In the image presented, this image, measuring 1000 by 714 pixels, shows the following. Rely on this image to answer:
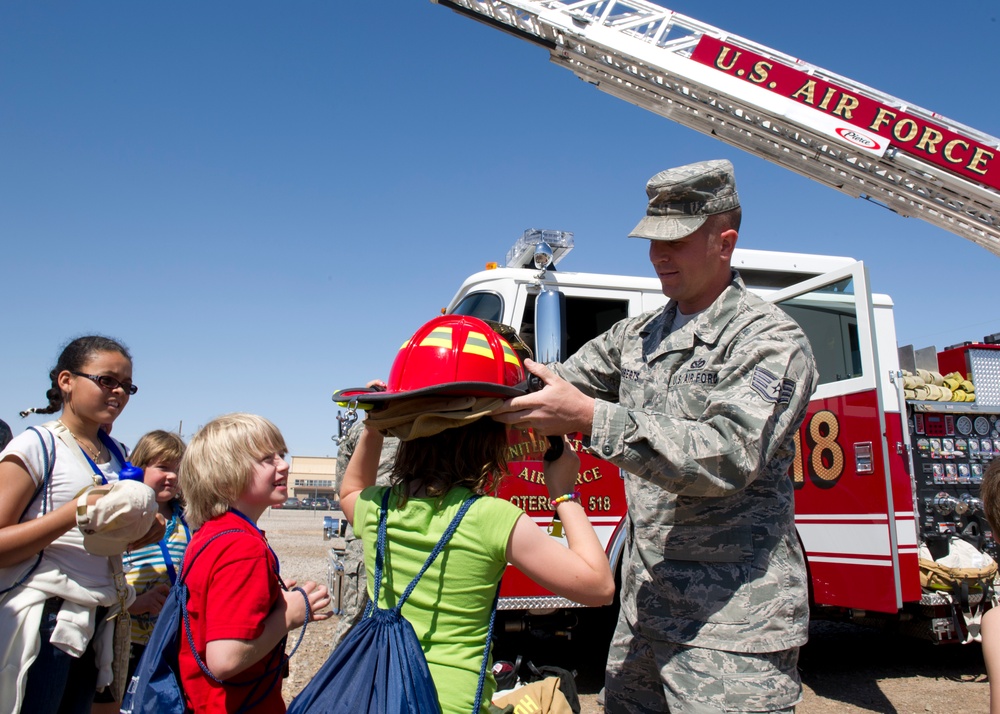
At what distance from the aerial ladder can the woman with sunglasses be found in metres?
4.29

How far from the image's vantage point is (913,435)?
5.21 metres

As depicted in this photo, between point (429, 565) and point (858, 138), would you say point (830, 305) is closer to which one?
point (858, 138)

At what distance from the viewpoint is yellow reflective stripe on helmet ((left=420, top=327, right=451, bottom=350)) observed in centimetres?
171

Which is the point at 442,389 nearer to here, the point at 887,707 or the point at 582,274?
the point at 582,274

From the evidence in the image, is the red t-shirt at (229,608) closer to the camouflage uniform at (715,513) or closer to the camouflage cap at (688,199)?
the camouflage uniform at (715,513)

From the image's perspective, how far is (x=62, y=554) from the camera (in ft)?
8.04

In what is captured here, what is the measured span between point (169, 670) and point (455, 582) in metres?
1.03

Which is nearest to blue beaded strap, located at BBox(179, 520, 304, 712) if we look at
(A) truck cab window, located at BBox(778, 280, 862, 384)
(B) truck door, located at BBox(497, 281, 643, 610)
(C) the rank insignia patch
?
(C) the rank insignia patch

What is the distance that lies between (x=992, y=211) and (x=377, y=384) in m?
5.05

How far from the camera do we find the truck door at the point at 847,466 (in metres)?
4.52

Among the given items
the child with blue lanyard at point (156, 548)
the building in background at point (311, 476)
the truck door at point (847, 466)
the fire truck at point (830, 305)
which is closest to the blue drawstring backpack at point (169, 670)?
the child with blue lanyard at point (156, 548)

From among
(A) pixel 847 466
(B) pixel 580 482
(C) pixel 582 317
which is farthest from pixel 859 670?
(C) pixel 582 317

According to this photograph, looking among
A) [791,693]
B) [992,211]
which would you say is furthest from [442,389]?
[992,211]

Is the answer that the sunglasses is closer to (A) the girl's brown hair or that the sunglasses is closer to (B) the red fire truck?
(A) the girl's brown hair
